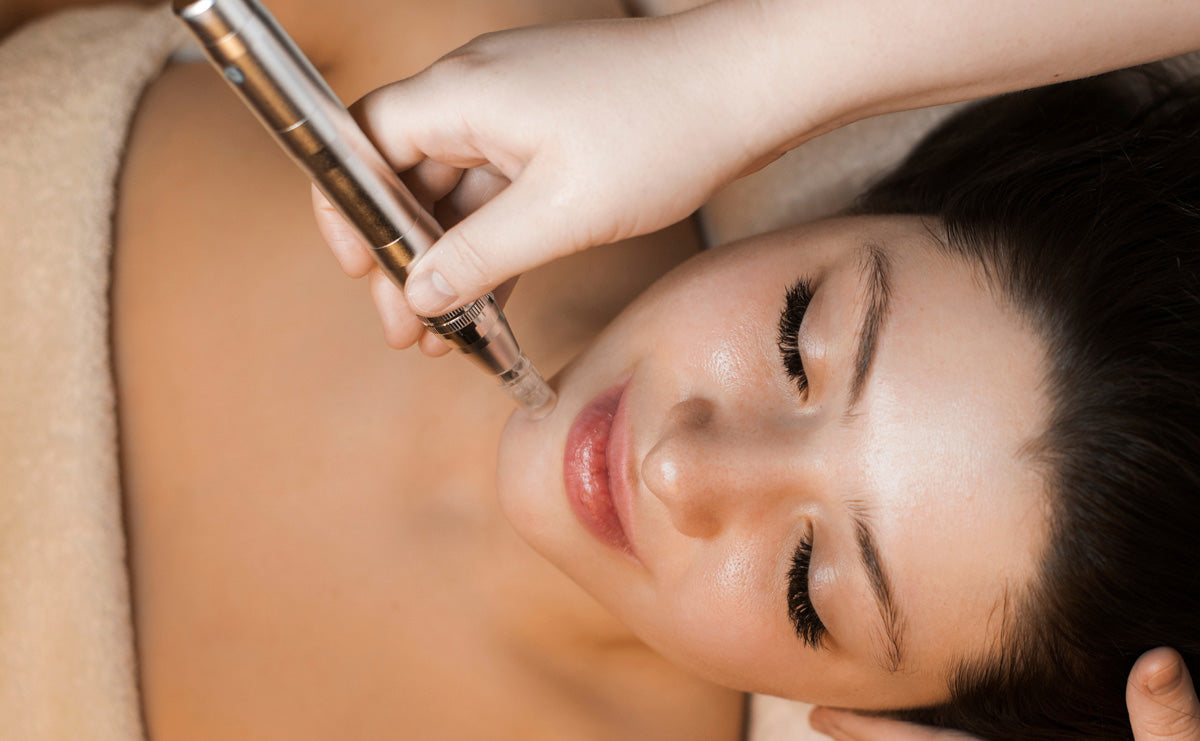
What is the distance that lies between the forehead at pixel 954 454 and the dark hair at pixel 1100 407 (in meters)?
0.03

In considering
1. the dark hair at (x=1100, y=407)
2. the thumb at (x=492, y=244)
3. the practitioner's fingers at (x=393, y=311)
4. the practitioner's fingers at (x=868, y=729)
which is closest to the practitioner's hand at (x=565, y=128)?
the thumb at (x=492, y=244)

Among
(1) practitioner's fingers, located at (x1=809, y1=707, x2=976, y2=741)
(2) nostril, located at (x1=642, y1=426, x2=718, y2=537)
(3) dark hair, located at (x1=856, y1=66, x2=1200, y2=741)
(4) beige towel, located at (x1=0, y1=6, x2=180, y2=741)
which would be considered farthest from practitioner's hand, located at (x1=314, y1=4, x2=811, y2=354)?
(1) practitioner's fingers, located at (x1=809, y1=707, x2=976, y2=741)

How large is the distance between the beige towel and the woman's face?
0.55 meters

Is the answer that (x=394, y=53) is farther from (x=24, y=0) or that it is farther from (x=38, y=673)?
(x=38, y=673)

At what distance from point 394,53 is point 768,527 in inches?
34.1

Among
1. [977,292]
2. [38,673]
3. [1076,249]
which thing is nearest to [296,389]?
[38,673]

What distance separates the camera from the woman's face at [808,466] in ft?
2.56

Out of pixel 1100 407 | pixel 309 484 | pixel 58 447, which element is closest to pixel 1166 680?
pixel 1100 407

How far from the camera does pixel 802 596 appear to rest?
0.86 m

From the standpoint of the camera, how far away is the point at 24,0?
136cm

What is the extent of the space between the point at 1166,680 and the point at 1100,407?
27 centimetres

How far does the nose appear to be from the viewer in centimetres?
82

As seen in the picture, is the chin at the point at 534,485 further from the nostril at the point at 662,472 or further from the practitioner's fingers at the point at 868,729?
the practitioner's fingers at the point at 868,729

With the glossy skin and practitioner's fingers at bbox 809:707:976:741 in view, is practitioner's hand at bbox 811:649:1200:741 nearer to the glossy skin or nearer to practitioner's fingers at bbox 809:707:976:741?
practitioner's fingers at bbox 809:707:976:741
